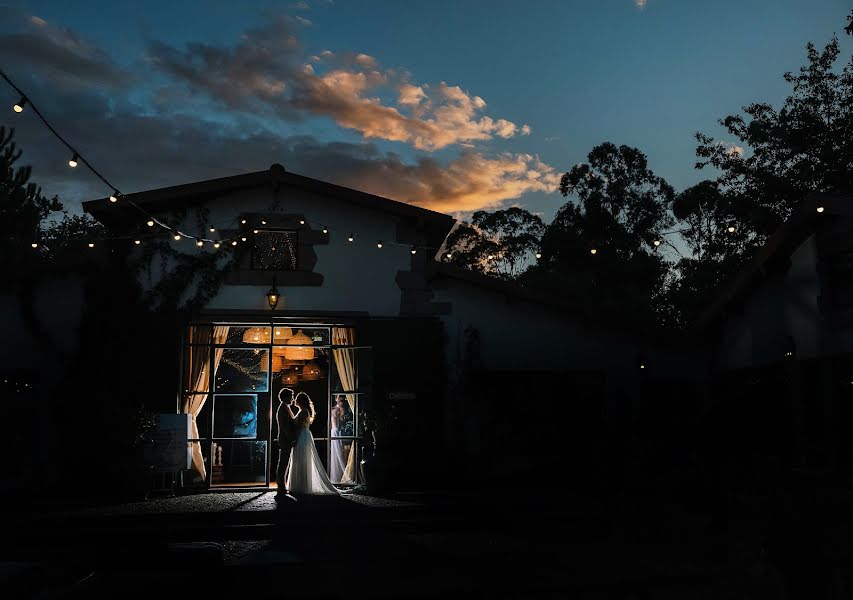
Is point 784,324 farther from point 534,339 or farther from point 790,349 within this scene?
point 534,339

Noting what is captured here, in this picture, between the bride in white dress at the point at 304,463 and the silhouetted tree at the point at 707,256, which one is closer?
the bride in white dress at the point at 304,463

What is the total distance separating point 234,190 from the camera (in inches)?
541

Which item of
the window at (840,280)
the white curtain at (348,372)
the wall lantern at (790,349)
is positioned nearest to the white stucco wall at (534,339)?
the white curtain at (348,372)

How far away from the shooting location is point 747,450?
1171 cm

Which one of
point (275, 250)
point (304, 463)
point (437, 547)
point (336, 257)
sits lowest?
point (437, 547)

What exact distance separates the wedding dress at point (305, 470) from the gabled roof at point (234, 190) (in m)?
3.86

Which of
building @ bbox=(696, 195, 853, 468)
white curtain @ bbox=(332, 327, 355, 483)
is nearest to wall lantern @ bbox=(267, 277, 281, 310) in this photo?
white curtain @ bbox=(332, 327, 355, 483)

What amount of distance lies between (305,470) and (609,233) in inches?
947

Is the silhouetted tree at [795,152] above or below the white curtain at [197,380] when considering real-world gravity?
above

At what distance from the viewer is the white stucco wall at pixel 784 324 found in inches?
474

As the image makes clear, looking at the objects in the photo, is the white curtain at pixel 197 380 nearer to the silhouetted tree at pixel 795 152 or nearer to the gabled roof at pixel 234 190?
the gabled roof at pixel 234 190

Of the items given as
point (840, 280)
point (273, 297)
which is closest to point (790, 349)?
point (840, 280)

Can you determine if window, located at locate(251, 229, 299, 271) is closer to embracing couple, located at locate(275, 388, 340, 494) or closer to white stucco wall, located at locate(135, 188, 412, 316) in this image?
white stucco wall, located at locate(135, 188, 412, 316)

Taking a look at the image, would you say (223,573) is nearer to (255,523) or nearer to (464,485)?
(255,523)
